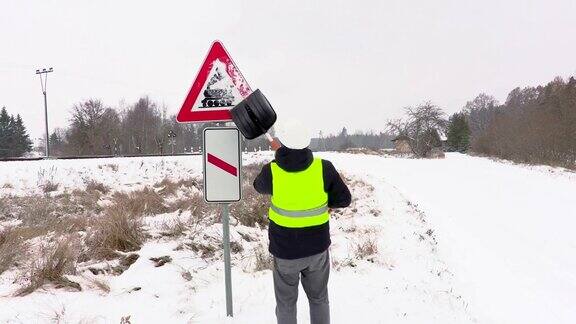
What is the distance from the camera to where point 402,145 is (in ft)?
158

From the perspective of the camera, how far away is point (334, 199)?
8.70ft

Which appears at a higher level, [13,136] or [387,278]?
[13,136]

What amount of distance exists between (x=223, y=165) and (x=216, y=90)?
636 mm

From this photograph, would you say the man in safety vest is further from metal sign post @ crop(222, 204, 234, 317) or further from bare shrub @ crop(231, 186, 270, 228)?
bare shrub @ crop(231, 186, 270, 228)

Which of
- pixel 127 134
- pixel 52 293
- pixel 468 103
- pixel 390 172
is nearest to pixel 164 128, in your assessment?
pixel 127 134

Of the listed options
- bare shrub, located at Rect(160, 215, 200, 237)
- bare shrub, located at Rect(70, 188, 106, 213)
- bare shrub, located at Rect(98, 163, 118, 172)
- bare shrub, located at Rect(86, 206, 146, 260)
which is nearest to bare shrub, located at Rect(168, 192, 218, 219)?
bare shrub, located at Rect(160, 215, 200, 237)

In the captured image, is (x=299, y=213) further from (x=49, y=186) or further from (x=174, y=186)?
(x=49, y=186)

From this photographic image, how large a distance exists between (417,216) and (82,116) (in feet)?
190

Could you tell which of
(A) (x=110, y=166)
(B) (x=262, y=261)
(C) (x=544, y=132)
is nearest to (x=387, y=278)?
(B) (x=262, y=261)

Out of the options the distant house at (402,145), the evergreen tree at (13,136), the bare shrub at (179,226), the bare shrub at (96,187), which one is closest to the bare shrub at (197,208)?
the bare shrub at (179,226)

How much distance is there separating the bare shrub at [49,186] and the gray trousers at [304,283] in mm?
12319

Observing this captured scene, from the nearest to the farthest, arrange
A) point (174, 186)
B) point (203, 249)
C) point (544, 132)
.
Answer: point (203, 249), point (174, 186), point (544, 132)

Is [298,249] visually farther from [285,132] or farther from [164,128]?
[164,128]

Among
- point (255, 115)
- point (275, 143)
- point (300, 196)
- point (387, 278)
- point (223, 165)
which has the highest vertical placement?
point (255, 115)
